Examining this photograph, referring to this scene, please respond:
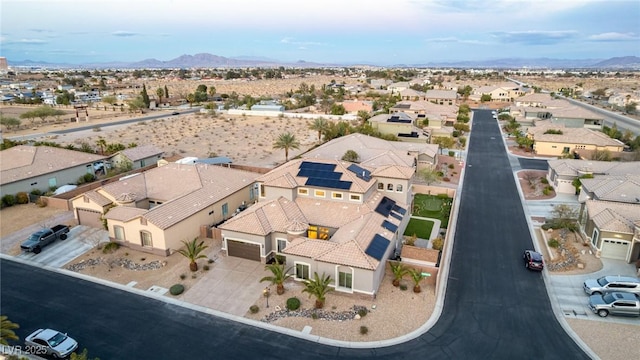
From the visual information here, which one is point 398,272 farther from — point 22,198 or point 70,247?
point 22,198

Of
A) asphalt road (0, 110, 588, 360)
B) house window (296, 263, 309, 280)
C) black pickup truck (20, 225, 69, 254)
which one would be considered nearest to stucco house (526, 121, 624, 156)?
asphalt road (0, 110, 588, 360)

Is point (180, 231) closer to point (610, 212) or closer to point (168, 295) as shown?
point (168, 295)

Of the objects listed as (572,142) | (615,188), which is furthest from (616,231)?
(572,142)

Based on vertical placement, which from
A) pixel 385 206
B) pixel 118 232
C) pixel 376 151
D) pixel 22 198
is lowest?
pixel 22 198

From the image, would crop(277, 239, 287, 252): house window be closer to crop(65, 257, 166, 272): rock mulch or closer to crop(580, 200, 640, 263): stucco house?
crop(65, 257, 166, 272): rock mulch

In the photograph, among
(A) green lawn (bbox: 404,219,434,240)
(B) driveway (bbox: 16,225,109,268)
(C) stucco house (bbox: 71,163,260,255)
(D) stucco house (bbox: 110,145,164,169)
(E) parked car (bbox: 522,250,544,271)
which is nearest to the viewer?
(E) parked car (bbox: 522,250,544,271)

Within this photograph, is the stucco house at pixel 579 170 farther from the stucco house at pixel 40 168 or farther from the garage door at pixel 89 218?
the stucco house at pixel 40 168

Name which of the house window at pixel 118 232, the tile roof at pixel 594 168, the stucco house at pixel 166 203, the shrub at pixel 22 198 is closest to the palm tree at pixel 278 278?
the stucco house at pixel 166 203
